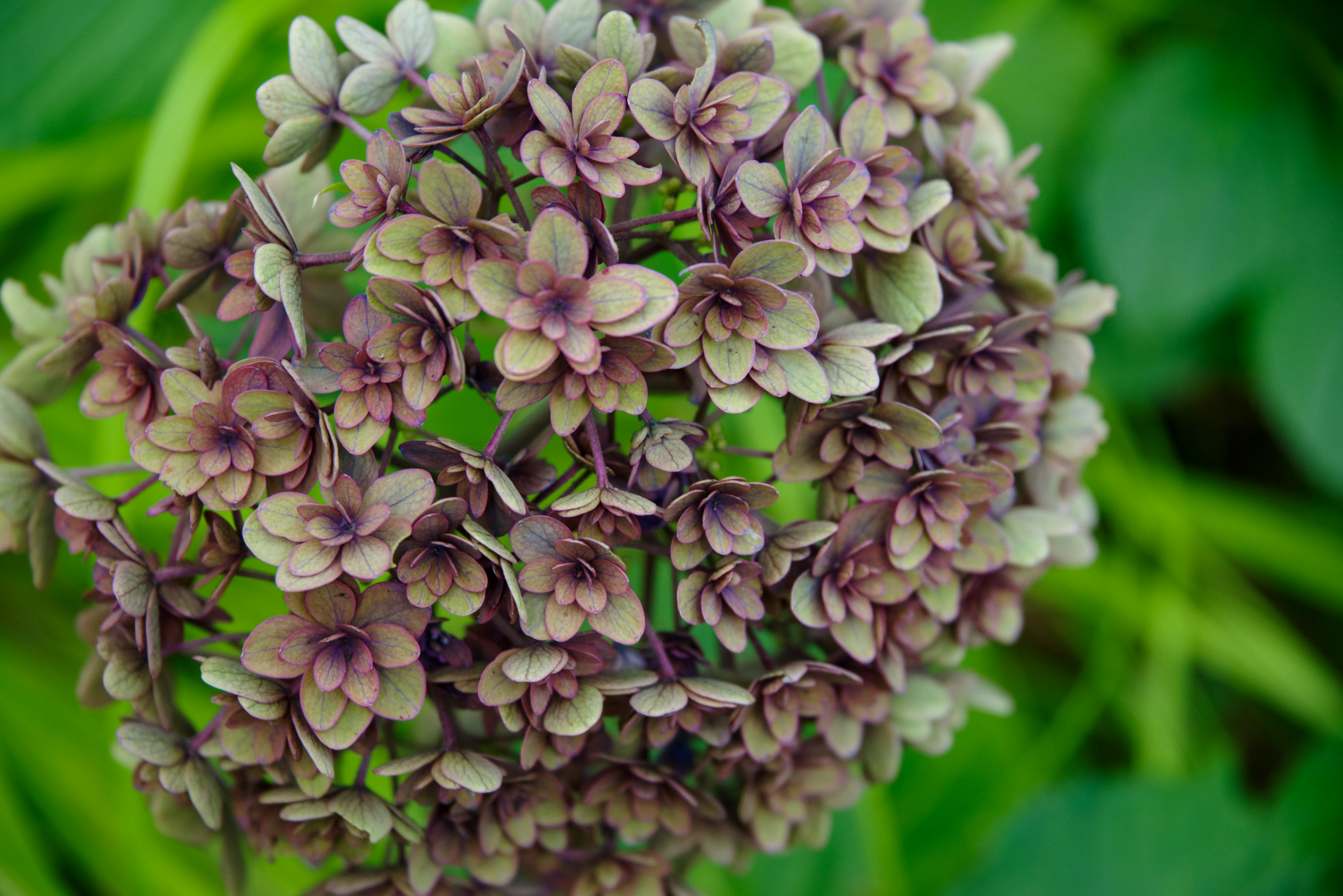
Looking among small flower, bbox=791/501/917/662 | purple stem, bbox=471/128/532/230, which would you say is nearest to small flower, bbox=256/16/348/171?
purple stem, bbox=471/128/532/230

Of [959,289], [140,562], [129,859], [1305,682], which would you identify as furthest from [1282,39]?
[129,859]

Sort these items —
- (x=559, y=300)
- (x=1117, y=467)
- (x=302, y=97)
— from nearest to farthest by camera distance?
(x=559, y=300) < (x=302, y=97) < (x=1117, y=467)

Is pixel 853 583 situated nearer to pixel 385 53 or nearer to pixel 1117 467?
pixel 385 53

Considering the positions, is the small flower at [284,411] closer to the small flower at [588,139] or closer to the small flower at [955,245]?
the small flower at [588,139]

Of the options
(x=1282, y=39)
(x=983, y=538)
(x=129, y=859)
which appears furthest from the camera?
(x=1282, y=39)

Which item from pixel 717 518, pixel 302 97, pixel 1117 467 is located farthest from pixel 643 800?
pixel 1117 467

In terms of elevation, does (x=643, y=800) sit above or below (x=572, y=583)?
below

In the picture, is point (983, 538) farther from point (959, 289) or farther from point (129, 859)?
point (129, 859)
